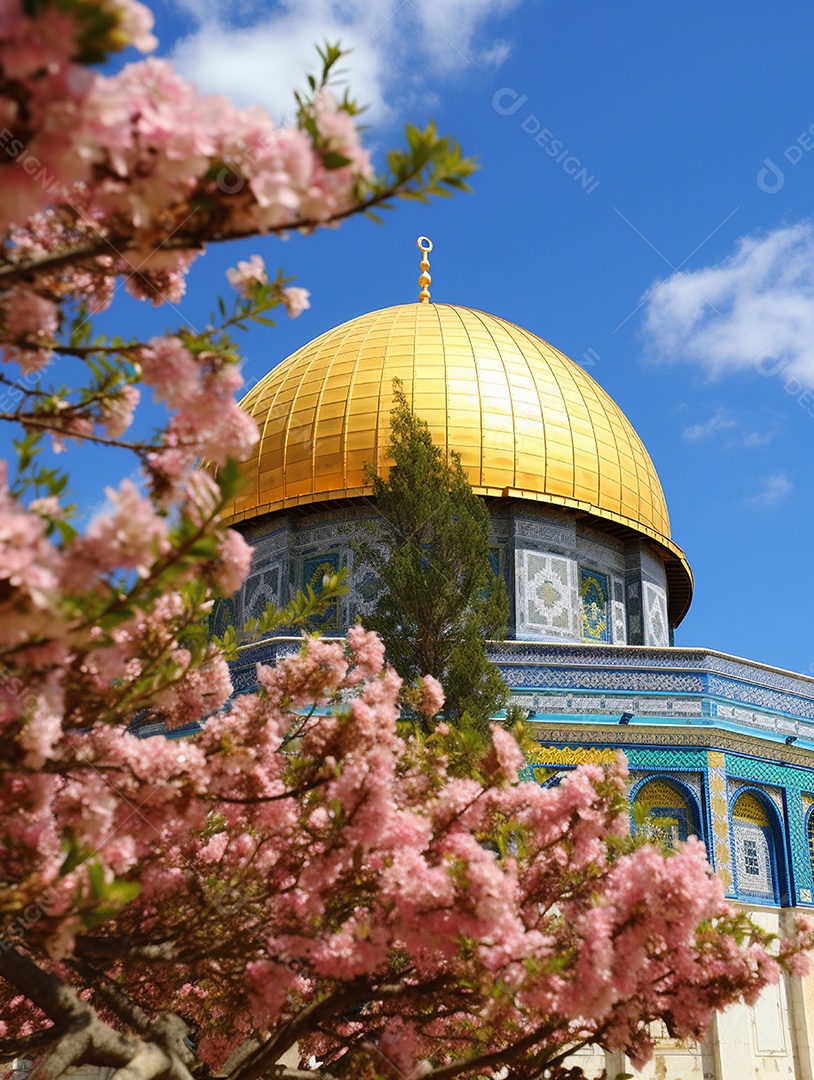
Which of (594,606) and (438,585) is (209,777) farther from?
(594,606)

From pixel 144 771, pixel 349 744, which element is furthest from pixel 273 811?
pixel 144 771

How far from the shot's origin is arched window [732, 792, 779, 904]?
14.2 metres

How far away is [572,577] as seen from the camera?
17.6 metres

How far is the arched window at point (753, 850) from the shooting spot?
14156mm

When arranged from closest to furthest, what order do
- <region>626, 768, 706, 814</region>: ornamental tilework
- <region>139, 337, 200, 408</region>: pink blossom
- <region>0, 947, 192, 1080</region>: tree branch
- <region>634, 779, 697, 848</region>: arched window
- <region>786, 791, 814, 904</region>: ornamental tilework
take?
<region>139, 337, 200, 408</region>: pink blossom < <region>0, 947, 192, 1080</region>: tree branch < <region>634, 779, 697, 848</region>: arched window < <region>626, 768, 706, 814</region>: ornamental tilework < <region>786, 791, 814, 904</region>: ornamental tilework

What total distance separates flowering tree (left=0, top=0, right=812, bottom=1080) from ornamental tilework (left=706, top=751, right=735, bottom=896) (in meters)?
9.40

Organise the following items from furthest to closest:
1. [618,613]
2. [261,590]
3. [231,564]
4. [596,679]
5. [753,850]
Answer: [618,613] → [261,590] → [596,679] → [753,850] → [231,564]

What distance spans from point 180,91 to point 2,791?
5.66 feet

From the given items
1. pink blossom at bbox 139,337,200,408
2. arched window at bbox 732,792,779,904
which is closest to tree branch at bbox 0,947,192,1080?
pink blossom at bbox 139,337,200,408

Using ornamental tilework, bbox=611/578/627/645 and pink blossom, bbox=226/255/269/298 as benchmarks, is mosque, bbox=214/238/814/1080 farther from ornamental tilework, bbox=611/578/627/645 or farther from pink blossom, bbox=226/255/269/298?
pink blossom, bbox=226/255/269/298

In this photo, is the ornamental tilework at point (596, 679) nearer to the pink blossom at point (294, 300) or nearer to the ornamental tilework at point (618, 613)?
the ornamental tilework at point (618, 613)

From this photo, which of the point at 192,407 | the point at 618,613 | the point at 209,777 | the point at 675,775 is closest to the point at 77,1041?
the point at 209,777

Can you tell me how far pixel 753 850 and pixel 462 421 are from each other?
785 centimetres

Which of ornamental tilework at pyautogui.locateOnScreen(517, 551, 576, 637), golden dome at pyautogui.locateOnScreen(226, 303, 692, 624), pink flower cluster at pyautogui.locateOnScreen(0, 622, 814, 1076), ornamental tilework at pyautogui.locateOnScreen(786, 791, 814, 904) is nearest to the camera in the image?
pink flower cluster at pyautogui.locateOnScreen(0, 622, 814, 1076)
